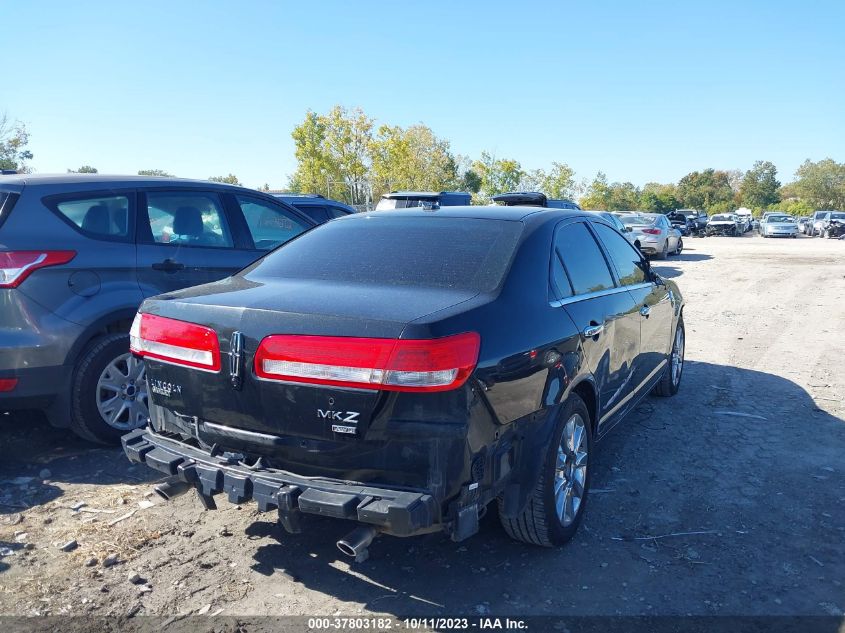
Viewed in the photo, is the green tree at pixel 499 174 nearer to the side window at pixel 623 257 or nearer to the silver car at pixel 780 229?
the silver car at pixel 780 229

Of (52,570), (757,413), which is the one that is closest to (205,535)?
(52,570)

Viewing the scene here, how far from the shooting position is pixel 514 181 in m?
49.3

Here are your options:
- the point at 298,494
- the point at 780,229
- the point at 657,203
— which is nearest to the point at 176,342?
the point at 298,494

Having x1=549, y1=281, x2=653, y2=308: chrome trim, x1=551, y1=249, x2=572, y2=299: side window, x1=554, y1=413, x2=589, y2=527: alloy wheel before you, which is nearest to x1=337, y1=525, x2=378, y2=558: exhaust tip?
x1=554, y1=413, x2=589, y2=527: alloy wheel

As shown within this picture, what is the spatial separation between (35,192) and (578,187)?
58136mm

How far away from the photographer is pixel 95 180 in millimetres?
4922

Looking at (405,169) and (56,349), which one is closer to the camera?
(56,349)

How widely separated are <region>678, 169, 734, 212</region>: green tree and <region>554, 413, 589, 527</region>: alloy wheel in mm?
86898

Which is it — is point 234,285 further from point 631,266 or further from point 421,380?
point 631,266

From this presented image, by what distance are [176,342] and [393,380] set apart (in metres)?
1.14

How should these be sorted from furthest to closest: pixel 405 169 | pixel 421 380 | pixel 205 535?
pixel 405 169 → pixel 205 535 → pixel 421 380

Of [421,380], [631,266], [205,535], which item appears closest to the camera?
[421,380]

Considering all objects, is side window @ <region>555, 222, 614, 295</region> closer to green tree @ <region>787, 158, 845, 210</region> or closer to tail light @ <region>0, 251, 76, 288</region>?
tail light @ <region>0, 251, 76, 288</region>

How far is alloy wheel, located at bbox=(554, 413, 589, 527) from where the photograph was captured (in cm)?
346
